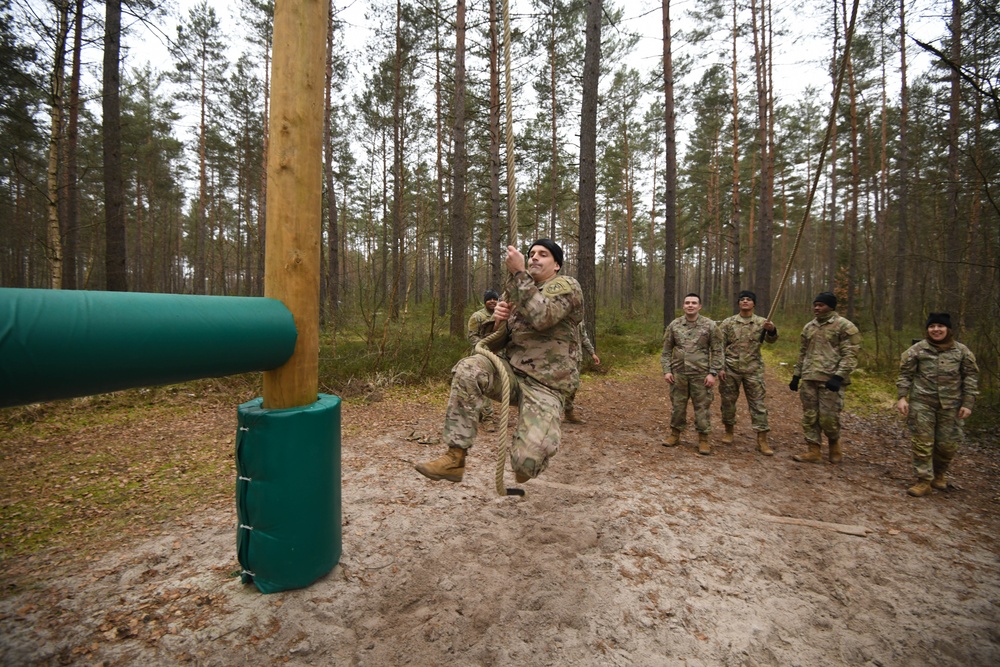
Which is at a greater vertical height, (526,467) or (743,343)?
(743,343)

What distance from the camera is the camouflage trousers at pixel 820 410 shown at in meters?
5.70

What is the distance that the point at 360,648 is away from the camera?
2.46 m

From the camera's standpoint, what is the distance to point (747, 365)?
6.29 metres

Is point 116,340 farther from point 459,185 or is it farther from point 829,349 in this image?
point 459,185

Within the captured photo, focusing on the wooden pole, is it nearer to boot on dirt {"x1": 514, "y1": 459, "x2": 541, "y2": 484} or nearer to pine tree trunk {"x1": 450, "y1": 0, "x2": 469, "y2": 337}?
boot on dirt {"x1": 514, "y1": 459, "x2": 541, "y2": 484}

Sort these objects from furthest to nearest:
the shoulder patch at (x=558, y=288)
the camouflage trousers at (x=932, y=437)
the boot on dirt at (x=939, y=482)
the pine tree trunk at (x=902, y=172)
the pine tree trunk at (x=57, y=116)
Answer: the pine tree trunk at (x=902, y=172), the pine tree trunk at (x=57, y=116), the boot on dirt at (x=939, y=482), the camouflage trousers at (x=932, y=437), the shoulder patch at (x=558, y=288)

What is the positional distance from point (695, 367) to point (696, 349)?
9.6 inches

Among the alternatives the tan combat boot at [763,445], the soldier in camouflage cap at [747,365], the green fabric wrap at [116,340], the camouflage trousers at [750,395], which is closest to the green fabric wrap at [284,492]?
the green fabric wrap at [116,340]

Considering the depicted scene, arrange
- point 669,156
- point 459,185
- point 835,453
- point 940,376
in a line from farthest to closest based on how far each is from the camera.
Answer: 1. point 669,156
2. point 459,185
3. point 835,453
4. point 940,376

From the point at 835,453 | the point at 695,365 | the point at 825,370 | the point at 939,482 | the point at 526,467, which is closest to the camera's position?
the point at 526,467

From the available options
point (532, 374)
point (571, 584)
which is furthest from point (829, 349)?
point (571, 584)

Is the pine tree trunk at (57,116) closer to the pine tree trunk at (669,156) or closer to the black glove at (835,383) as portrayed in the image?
the black glove at (835,383)

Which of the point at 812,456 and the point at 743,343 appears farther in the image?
the point at 743,343

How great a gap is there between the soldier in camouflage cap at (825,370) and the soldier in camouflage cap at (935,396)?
0.63 meters
